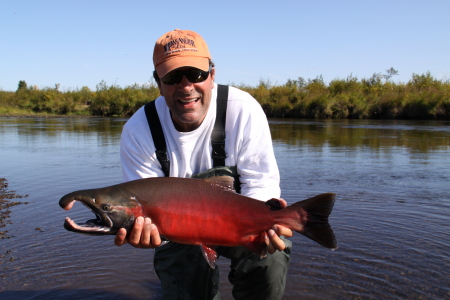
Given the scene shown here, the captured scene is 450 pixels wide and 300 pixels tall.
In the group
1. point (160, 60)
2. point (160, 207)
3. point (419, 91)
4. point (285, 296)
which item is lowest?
point (285, 296)

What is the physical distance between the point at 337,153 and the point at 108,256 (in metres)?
10.3

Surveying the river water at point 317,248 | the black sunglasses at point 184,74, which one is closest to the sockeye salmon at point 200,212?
the black sunglasses at point 184,74

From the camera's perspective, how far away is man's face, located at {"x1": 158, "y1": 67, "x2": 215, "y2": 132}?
3.28 m

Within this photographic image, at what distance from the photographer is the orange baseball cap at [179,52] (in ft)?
10.6

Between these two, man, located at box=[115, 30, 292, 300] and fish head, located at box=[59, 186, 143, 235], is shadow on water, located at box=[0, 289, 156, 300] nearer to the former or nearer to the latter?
man, located at box=[115, 30, 292, 300]

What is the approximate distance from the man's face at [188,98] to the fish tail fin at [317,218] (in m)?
1.09

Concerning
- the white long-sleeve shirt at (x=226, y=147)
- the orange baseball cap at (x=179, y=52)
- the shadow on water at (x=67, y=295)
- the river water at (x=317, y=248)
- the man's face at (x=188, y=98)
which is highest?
the orange baseball cap at (x=179, y=52)

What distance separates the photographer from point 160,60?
3291mm

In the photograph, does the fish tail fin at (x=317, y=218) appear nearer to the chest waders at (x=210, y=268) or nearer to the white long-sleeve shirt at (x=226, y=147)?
the white long-sleeve shirt at (x=226, y=147)

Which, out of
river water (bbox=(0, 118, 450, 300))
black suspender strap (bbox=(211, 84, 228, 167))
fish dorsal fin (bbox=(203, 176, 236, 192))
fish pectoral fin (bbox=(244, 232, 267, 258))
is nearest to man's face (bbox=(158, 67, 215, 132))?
black suspender strap (bbox=(211, 84, 228, 167))

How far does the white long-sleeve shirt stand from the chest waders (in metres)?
0.05

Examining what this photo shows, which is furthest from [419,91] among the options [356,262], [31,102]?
[31,102]

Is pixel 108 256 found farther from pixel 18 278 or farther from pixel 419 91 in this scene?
pixel 419 91

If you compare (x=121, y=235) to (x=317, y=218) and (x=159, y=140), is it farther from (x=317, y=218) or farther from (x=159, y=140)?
(x=317, y=218)
